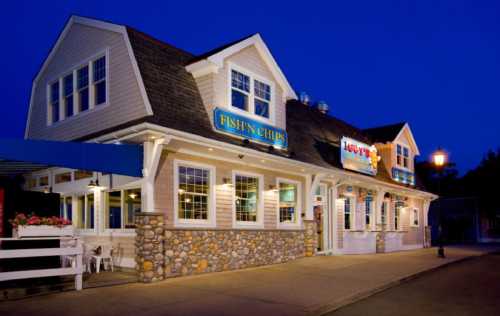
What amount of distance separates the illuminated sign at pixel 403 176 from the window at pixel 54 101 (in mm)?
16924

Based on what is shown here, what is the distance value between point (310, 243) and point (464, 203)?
30209 mm

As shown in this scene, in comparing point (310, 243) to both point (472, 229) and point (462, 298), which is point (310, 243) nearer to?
point (462, 298)

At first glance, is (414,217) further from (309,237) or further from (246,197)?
(246,197)

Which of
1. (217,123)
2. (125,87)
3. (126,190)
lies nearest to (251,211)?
(217,123)

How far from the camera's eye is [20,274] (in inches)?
360

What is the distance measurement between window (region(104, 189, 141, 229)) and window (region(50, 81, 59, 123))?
4341mm

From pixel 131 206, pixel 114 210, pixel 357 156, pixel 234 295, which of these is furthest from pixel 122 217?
pixel 357 156

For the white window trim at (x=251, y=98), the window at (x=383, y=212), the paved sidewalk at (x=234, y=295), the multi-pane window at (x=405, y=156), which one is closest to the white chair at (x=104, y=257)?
the paved sidewalk at (x=234, y=295)

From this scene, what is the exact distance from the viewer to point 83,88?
14531mm

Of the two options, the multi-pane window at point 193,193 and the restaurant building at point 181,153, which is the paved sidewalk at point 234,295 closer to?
the restaurant building at point 181,153

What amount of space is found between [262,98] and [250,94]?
0.75 m

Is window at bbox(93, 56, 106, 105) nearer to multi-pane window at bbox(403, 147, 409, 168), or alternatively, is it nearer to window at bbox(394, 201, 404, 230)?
window at bbox(394, 201, 404, 230)

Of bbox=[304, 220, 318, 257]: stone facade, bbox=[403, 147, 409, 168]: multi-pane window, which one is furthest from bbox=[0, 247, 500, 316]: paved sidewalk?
bbox=[403, 147, 409, 168]: multi-pane window

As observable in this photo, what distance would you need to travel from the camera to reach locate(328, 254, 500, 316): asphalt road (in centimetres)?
884
